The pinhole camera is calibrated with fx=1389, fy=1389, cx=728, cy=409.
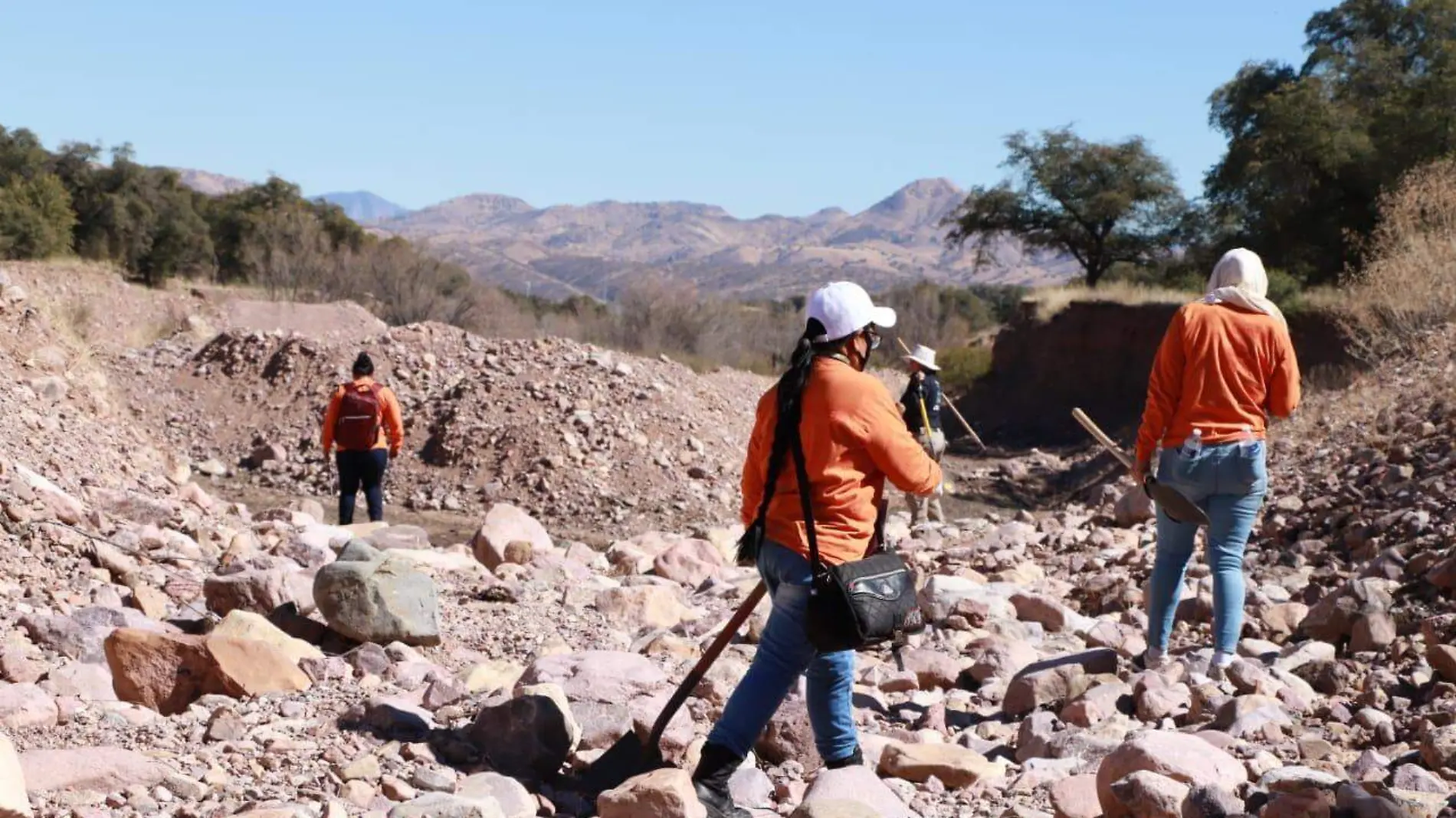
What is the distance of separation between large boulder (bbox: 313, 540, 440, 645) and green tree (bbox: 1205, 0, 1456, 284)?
19.8 metres

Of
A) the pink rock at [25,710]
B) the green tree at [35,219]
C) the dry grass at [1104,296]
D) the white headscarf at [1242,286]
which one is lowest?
the pink rock at [25,710]

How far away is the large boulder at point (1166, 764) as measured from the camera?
13.3ft

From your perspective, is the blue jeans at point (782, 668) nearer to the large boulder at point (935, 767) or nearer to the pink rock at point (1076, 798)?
the large boulder at point (935, 767)

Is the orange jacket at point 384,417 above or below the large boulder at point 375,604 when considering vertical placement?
above

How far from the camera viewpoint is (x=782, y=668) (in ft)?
12.9

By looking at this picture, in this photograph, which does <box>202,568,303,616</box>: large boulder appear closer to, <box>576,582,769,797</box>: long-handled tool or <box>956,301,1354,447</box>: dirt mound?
<box>576,582,769,797</box>: long-handled tool

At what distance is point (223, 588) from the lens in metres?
6.32

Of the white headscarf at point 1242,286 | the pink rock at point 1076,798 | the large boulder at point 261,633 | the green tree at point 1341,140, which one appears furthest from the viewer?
the green tree at point 1341,140

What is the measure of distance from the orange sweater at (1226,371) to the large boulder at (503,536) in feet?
18.0

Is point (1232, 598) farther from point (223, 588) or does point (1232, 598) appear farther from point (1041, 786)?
point (223, 588)

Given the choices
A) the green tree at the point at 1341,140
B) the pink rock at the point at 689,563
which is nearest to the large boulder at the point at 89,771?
the pink rock at the point at 689,563

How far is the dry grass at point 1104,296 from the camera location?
27.3m

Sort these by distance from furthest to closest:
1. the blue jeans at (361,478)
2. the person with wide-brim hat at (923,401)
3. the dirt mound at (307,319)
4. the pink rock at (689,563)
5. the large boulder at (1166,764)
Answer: the dirt mound at (307,319)
the person with wide-brim hat at (923,401)
the blue jeans at (361,478)
the pink rock at (689,563)
the large boulder at (1166,764)

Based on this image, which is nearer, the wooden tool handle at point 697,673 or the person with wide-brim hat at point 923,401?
the wooden tool handle at point 697,673
